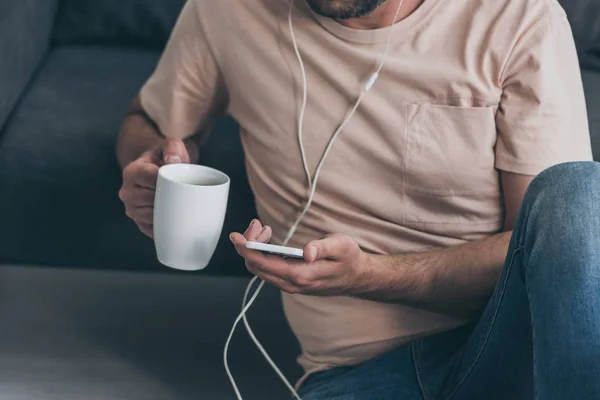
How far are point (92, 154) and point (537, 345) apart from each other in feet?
2.72

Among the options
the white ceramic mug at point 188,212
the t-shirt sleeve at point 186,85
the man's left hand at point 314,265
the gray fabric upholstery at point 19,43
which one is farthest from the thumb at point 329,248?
the gray fabric upholstery at point 19,43

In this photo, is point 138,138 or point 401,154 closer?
point 401,154

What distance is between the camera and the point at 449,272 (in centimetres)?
108

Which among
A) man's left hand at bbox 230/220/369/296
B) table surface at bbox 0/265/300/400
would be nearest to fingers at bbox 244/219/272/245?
man's left hand at bbox 230/220/369/296

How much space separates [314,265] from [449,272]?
214mm

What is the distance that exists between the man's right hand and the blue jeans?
1.05ft

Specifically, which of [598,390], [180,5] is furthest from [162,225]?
[180,5]

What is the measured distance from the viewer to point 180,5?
72.1 inches

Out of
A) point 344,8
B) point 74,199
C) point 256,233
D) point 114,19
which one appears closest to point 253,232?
point 256,233

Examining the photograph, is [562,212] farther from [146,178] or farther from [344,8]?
[146,178]

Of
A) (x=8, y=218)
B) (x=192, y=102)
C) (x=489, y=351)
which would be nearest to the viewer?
(x=489, y=351)

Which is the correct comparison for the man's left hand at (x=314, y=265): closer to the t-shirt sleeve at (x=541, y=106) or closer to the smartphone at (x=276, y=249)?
the smartphone at (x=276, y=249)

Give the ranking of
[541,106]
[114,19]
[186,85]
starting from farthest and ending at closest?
[114,19], [186,85], [541,106]

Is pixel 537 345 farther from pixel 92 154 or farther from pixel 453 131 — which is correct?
pixel 92 154
